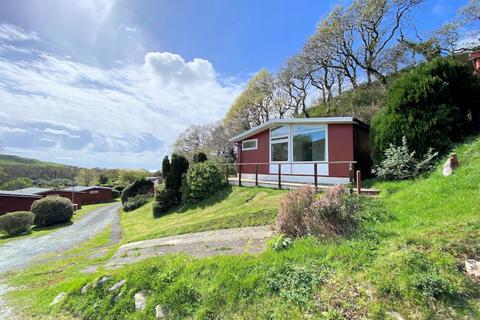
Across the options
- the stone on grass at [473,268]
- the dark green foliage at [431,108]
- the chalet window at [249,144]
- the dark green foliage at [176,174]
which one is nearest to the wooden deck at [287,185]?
the dark green foliage at [431,108]

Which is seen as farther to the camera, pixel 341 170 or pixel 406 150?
pixel 341 170

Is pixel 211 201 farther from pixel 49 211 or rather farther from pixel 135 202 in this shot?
pixel 49 211

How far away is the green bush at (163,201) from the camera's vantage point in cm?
1694

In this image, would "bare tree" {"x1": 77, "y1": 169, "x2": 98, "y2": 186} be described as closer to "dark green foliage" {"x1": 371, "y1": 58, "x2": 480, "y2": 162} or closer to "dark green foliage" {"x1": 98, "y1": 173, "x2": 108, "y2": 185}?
Answer: "dark green foliage" {"x1": 98, "y1": 173, "x2": 108, "y2": 185}

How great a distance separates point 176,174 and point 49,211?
1206 centimetres

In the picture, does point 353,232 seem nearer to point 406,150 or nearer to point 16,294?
point 406,150

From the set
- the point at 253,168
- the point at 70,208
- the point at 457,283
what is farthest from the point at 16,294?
the point at 70,208

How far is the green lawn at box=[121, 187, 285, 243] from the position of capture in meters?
8.41

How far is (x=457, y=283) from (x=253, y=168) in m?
14.2

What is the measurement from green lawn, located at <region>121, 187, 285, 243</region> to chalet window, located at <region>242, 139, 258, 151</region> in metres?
3.61

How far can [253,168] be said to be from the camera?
17.0 meters

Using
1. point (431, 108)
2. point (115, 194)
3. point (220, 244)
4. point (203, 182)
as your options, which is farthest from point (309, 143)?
point (115, 194)

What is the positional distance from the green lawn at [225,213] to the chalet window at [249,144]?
361 cm

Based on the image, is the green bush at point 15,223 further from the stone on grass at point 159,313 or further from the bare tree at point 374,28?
the bare tree at point 374,28
